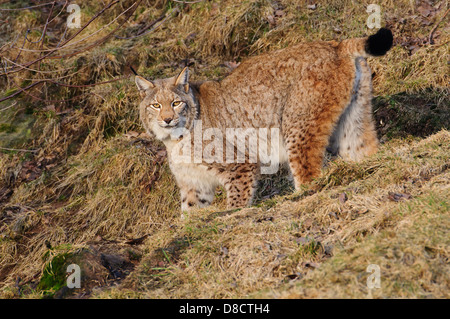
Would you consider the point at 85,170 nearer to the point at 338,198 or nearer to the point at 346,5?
the point at 338,198

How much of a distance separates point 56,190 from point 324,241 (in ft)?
14.2

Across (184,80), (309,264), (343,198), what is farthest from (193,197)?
(309,264)

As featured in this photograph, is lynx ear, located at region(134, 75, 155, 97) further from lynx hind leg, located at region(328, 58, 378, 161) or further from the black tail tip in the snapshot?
the black tail tip

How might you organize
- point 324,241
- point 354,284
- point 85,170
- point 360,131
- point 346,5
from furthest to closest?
point 346,5, point 85,170, point 360,131, point 324,241, point 354,284

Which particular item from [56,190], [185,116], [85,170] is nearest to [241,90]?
[185,116]

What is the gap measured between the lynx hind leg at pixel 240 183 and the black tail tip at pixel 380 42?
1647 mm

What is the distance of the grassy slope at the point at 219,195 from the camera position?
10.6 ft

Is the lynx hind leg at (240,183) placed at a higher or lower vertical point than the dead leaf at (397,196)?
higher

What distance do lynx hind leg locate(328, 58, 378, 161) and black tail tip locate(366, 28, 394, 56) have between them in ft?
1.05

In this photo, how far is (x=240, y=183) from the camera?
536 centimetres

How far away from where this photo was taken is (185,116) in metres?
5.46

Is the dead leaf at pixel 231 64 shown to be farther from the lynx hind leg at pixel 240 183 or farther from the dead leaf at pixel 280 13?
the lynx hind leg at pixel 240 183

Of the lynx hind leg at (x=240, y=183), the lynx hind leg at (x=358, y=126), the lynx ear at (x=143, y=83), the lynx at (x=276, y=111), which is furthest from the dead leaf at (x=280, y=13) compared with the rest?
the lynx hind leg at (x=240, y=183)

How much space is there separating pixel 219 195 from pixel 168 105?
1.43 metres
